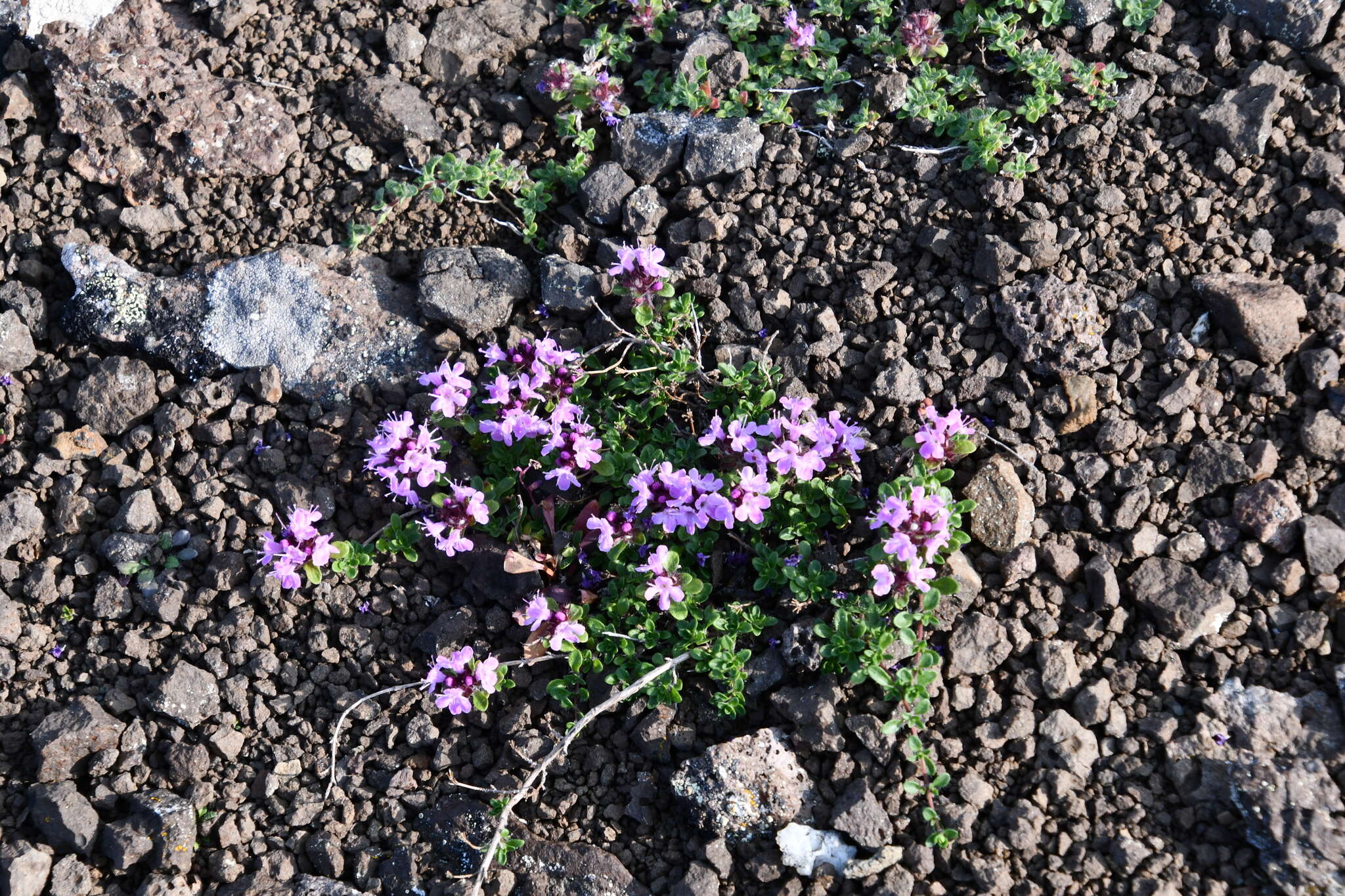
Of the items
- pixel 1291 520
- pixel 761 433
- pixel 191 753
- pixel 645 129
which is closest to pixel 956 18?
pixel 645 129

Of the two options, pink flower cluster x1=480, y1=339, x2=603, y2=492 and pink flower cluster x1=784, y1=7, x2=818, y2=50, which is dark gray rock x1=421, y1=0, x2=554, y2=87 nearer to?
pink flower cluster x1=784, y1=7, x2=818, y2=50

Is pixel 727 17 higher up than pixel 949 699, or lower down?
higher up

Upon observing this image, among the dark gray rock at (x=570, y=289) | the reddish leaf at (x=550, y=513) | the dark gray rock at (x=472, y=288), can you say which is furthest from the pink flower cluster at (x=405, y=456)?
the dark gray rock at (x=570, y=289)

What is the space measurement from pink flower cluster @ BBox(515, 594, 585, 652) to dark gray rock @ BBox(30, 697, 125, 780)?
1.49 metres

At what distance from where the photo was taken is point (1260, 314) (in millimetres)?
3926

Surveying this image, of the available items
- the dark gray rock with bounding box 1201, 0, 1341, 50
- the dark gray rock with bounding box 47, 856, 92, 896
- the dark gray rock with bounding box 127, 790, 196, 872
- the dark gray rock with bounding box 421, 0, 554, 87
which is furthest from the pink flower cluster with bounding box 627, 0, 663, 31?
the dark gray rock with bounding box 47, 856, 92, 896

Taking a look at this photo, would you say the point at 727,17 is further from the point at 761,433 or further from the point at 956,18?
the point at 761,433

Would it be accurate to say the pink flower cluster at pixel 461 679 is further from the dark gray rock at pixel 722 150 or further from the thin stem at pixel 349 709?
the dark gray rock at pixel 722 150

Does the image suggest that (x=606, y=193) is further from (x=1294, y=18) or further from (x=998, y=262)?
(x=1294, y=18)

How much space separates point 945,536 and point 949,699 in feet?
1.78

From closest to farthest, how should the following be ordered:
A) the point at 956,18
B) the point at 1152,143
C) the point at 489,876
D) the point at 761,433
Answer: the point at 489,876 → the point at 761,433 → the point at 1152,143 → the point at 956,18

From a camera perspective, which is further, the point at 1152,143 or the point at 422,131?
the point at 422,131

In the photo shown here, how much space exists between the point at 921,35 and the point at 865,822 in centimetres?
314

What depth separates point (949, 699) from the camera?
12.1ft
